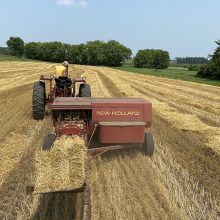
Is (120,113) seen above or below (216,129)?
above

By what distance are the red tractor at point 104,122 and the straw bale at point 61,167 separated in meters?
0.77

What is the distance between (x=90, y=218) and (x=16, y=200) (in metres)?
1.01

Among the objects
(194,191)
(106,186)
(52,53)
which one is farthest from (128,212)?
(52,53)

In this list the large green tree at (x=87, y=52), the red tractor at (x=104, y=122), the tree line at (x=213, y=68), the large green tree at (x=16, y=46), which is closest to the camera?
the red tractor at (x=104, y=122)

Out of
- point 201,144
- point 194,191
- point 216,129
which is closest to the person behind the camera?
point 194,191

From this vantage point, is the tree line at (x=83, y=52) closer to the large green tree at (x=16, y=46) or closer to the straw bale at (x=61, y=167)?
the large green tree at (x=16, y=46)

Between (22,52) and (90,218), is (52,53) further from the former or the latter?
(90,218)

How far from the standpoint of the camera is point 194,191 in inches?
198

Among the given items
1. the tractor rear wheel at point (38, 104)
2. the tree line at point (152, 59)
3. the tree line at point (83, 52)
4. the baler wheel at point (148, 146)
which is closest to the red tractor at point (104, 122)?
the baler wheel at point (148, 146)

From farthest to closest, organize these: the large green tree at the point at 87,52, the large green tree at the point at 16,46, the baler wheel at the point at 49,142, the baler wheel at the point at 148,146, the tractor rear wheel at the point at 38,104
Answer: the large green tree at the point at 16,46
the large green tree at the point at 87,52
the tractor rear wheel at the point at 38,104
the baler wheel at the point at 148,146
the baler wheel at the point at 49,142

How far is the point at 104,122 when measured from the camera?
6078mm

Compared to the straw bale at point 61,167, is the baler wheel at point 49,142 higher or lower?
lower

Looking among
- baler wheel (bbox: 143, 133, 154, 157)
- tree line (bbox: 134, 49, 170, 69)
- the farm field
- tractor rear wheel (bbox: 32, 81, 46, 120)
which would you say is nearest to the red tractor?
baler wheel (bbox: 143, 133, 154, 157)

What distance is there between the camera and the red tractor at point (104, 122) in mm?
5953
